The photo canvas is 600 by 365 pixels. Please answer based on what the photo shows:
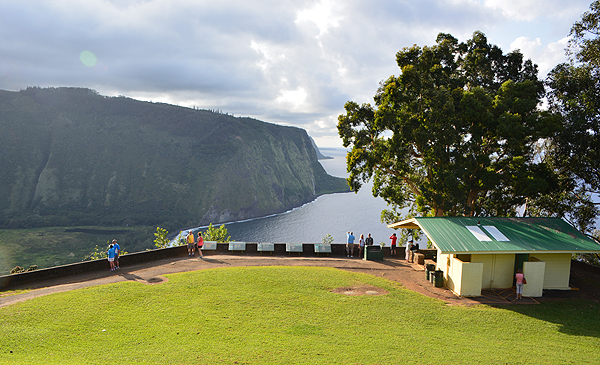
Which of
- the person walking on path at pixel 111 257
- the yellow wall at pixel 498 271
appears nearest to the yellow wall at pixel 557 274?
the yellow wall at pixel 498 271

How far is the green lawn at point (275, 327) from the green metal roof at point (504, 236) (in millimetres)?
2612

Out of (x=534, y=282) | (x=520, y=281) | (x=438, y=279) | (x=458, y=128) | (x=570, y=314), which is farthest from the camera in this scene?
(x=458, y=128)

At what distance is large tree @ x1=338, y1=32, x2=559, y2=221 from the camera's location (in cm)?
2402

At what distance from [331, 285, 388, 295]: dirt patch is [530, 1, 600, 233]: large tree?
17.4 metres

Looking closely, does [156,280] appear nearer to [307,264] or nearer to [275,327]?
[275,327]

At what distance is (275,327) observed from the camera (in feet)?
37.3

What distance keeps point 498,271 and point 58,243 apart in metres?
116

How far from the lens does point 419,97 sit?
27281mm

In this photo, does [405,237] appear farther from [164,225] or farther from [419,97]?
[164,225]

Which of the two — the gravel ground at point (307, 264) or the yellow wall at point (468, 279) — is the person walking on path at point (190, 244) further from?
the yellow wall at point (468, 279)

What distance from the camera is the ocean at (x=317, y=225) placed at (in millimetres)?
107562

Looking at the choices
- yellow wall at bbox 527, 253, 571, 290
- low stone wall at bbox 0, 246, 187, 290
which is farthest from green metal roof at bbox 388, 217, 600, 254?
low stone wall at bbox 0, 246, 187, 290

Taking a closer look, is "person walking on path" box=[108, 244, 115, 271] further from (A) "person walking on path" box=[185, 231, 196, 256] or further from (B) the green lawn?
(A) "person walking on path" box=[185, 231, 196, 256]

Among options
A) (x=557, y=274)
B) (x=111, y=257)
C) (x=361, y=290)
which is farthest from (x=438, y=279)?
(x=111, y=257)
